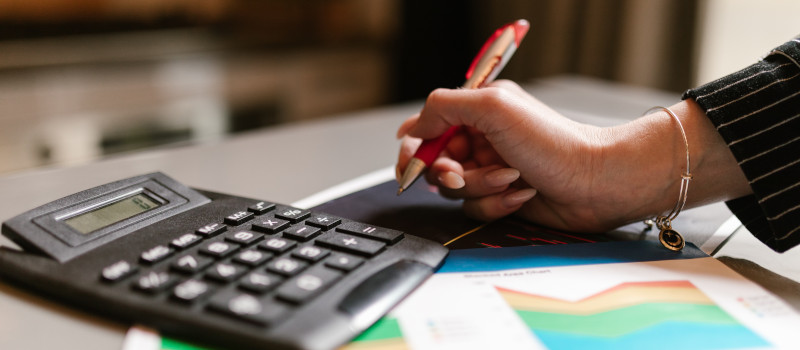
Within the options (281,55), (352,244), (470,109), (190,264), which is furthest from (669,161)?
(281,55)

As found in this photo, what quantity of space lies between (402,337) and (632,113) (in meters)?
0.81

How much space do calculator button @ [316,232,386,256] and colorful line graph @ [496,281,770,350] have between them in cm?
9

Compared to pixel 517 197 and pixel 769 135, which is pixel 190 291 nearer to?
pixel 517 197

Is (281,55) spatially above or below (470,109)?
below

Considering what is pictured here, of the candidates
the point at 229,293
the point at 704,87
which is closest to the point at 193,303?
the point at 229,293

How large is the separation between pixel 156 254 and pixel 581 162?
343 mm

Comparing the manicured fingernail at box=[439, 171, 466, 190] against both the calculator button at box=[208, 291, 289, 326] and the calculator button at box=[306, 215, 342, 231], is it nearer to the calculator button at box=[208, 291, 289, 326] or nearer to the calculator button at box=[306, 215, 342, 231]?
the calculator button at box=[306, 215, 342, 231]

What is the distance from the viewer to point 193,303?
1.16ft

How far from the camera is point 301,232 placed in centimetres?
45

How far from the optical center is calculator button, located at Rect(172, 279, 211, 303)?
1.16 ft

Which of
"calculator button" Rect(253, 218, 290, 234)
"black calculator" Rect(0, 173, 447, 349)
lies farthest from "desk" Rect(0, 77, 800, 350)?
"calculator button" Rect(253, 218, 290, 234)

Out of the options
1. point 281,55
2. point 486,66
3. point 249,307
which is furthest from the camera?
point 281,55

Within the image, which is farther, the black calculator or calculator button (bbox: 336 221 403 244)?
calculator button (bbox: 336 221 403 244)

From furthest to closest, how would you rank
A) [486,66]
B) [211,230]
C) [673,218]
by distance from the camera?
[486,66], [673,218], [211,230]
